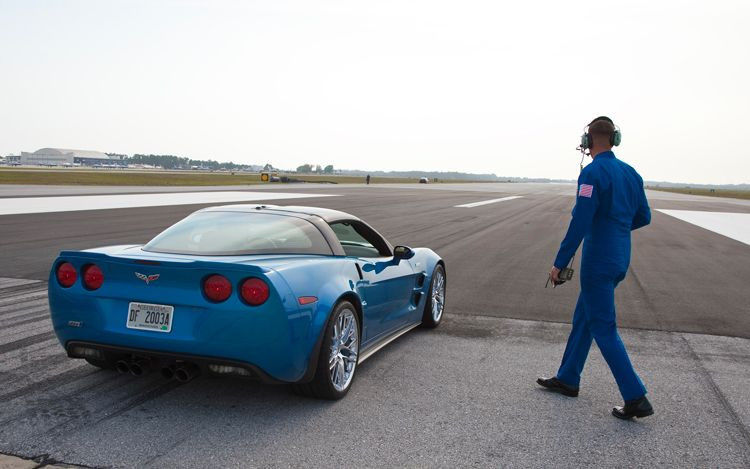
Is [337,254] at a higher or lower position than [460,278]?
higher

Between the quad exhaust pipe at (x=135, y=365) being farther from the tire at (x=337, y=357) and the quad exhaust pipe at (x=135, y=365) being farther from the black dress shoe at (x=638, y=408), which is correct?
the black dress shoe at (x=638, y=408)

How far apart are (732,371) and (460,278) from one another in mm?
5044

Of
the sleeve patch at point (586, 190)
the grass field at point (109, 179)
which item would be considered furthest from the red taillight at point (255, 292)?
the grass field at point (109, 179)

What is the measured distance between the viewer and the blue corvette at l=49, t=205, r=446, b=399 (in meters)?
3.86

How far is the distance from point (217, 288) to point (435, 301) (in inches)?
126

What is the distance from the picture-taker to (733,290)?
9.86m

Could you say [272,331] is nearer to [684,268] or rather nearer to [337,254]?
[337,254]

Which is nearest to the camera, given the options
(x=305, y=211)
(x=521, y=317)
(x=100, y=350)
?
(x=100, y=350)

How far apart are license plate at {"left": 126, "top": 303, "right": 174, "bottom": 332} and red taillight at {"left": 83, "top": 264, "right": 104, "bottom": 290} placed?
1.02 ft

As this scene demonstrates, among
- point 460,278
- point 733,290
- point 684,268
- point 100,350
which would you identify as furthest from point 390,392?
point 684,268

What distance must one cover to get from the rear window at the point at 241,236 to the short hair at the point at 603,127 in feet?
6.58

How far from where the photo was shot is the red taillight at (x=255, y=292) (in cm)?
387

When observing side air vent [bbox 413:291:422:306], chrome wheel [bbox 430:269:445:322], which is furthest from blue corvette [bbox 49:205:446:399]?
chrome wheel [bbox 430:269:445:322]

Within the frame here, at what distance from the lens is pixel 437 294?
679 centimetres
